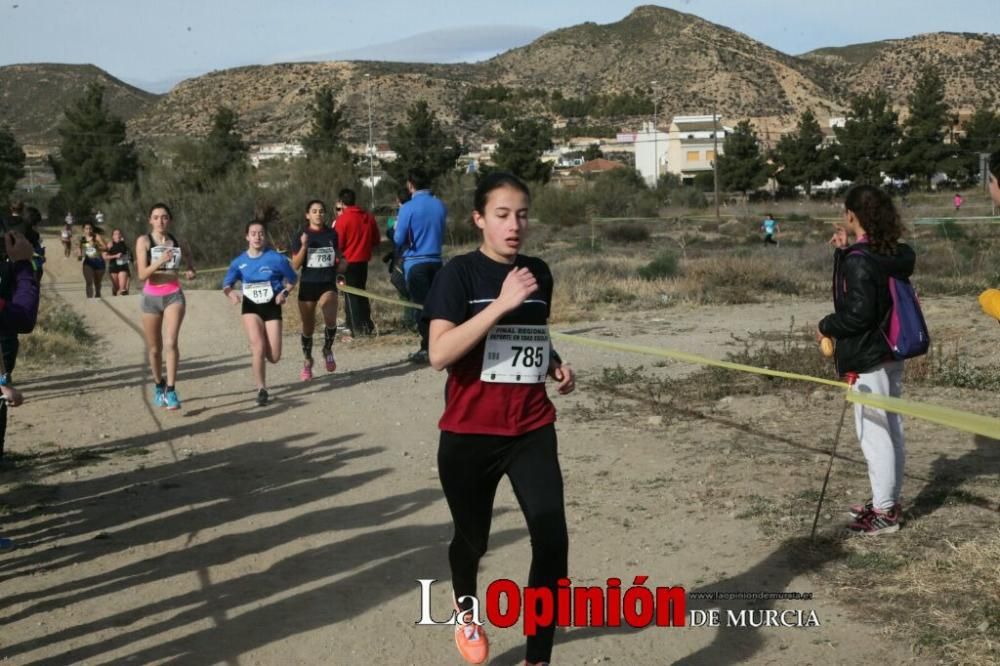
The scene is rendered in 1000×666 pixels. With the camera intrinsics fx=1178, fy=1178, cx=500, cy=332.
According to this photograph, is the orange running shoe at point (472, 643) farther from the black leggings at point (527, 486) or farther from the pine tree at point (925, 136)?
the pine tree at point (925, 136)

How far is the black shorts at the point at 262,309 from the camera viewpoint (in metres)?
11.0

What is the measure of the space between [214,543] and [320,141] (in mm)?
70300

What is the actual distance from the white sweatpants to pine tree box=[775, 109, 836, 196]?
79.7 m

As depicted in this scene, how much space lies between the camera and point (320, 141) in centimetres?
7500

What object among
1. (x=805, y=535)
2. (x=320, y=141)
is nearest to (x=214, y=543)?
(x=805, y=535)

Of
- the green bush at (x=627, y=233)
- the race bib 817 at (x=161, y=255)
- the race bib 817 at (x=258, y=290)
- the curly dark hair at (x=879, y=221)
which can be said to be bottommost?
the green bush at (x=627, y=233)

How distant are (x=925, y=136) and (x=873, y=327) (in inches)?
3147

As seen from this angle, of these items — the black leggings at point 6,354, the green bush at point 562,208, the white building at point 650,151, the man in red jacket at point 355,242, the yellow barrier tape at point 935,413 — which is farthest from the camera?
the white building at point 650,151

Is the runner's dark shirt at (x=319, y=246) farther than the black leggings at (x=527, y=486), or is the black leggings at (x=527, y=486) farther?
the runner's dark shirt at (x=319, y=246)

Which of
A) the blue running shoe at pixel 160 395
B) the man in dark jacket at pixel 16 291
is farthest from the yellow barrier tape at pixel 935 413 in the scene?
the blue running shoe at pixel 160 395

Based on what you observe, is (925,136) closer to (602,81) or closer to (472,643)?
(602,81)

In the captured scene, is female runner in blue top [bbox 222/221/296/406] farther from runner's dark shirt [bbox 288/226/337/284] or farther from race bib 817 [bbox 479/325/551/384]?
race bib 817 [bbox 479/325/551/384]

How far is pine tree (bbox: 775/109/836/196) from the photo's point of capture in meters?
82.9

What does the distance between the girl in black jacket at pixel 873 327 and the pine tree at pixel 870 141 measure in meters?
77.5
